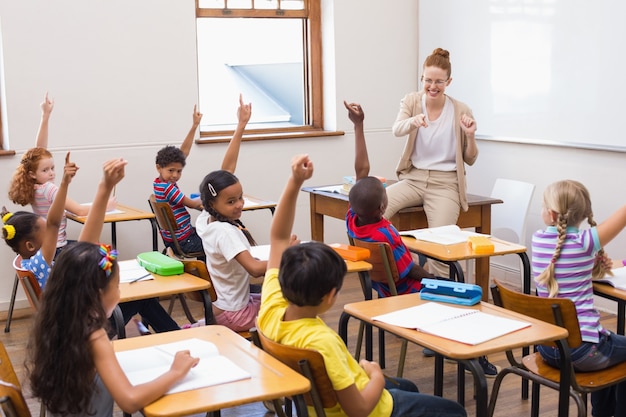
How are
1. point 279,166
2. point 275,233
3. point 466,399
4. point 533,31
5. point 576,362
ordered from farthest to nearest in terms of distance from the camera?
1. point 279,166
2. point 533,31
3. point 466,399
4. point 576,362
5. point 275,233

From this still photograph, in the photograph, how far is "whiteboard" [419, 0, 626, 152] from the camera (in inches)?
190

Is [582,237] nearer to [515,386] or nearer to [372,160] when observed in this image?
[515,386]

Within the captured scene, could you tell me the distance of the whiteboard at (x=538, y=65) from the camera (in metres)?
4.82

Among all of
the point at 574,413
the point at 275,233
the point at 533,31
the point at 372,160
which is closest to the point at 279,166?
the point at 372,160

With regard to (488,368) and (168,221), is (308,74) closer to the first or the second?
(168,221)

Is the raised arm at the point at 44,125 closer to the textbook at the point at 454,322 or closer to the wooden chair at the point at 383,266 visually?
the wooden chair at the point at 383,266

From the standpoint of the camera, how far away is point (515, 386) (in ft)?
12.5

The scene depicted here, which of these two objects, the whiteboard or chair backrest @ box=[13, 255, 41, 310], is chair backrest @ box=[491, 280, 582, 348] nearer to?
chair backrest @ box=[13, 255, 41, 310]

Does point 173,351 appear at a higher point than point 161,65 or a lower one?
lower

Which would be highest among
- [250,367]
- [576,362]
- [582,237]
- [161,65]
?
[161,65]

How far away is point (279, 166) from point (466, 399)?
9.63ft

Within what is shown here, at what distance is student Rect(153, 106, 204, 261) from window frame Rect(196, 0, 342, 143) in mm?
951

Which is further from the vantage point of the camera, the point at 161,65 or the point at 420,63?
the point at 420,63

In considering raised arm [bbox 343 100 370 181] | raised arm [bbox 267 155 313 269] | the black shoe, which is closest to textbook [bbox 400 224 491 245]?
raised arm [bbox 343 100 370 181]
